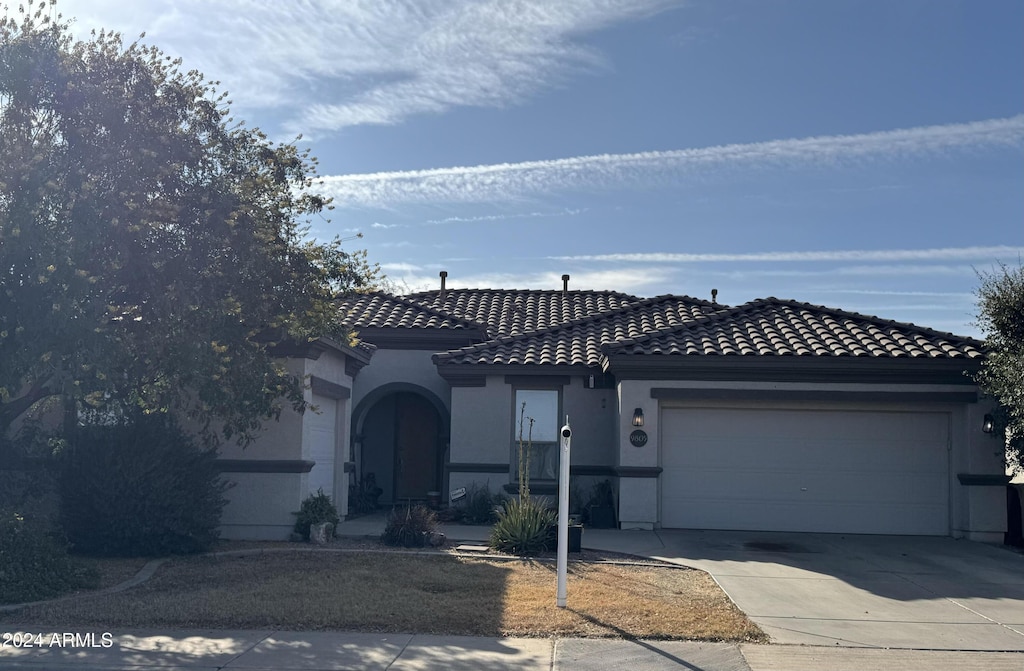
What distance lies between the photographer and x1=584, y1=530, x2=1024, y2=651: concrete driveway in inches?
364

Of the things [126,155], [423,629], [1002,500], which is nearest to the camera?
[423,629]

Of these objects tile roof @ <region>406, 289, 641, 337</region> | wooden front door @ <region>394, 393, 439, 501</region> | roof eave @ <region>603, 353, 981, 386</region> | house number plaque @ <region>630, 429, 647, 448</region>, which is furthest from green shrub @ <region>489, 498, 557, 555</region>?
tile roof @ <region>406, 289, 641, 337</region>

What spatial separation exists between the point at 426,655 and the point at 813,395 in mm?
10470

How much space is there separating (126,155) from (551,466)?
33.7 feet

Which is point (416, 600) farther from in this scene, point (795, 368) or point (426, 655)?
point (795, 368)

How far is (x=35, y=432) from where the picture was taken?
13.0 meters

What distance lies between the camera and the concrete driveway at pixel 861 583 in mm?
9234

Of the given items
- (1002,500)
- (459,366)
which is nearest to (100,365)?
(459,366)

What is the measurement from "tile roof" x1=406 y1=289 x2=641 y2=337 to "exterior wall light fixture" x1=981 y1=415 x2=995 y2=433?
9.25m

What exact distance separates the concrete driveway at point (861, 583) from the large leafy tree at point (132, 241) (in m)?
6.24

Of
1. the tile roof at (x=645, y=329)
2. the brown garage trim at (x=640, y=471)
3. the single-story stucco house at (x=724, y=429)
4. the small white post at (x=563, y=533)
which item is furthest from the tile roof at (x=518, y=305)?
the small white post at (x=563, y=533)

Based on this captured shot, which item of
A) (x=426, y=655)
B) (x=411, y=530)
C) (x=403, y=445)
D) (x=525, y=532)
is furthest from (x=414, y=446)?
(x=426, y=655)

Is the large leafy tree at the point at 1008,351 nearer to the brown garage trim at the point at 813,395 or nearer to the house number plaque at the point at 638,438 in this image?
the brown garage trim at the point at 813,395

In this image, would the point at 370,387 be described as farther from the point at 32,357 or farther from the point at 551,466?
the point at 32,357
